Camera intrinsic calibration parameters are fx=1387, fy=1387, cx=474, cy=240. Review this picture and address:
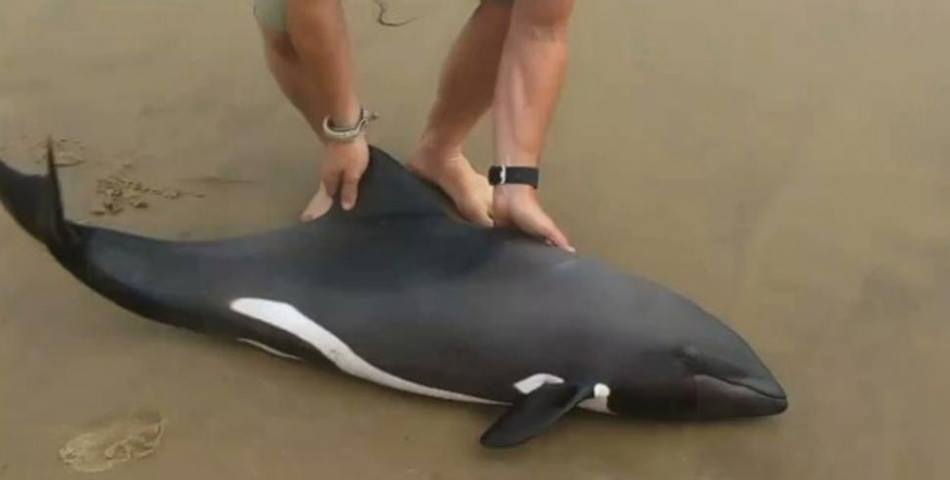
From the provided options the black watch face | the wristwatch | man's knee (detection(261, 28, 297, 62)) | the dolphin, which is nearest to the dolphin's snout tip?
the dolphin

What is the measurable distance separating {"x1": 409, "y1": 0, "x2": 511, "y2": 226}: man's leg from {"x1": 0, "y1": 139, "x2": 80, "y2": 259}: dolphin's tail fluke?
22.8 inches

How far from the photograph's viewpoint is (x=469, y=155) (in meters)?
2.28

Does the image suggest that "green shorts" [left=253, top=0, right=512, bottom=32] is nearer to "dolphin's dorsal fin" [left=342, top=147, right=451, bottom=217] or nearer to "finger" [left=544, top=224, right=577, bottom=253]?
"dolphin's dorsal fin" [left=342, top=147, right=451, bottom=217]

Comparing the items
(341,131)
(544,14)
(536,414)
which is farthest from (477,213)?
(536,414)

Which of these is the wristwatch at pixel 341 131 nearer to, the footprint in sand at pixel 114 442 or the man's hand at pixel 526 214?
the man's hand at pixel 526 214

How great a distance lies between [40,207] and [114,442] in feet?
1.03

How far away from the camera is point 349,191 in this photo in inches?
76.0

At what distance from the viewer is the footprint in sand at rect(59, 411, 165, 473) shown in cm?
172

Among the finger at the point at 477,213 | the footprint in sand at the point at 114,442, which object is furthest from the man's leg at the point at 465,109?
the footprint in sand at the point at 114,442

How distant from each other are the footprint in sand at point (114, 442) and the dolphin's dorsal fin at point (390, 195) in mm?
392

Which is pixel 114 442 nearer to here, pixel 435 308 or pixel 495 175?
pixel 435 308

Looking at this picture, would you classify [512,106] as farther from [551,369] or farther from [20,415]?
[20,415]

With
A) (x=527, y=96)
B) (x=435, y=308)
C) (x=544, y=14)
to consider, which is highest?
(x=544, y=14)

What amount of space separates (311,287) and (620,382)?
423 millimetres
